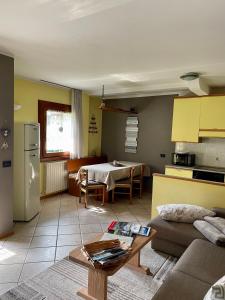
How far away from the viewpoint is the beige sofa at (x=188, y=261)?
1520 mm

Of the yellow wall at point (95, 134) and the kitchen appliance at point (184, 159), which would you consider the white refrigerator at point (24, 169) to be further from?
the kitchen appliance at point (184, 159)

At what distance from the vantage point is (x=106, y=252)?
6.01 ft

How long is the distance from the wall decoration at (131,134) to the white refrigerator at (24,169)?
113 inches

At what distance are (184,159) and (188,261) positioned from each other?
3.04 meters

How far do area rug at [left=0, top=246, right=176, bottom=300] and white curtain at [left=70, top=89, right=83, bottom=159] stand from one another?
315 cm

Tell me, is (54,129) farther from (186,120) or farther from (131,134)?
(186,120)

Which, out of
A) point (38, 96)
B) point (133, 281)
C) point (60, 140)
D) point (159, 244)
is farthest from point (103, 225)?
point (38, 96)

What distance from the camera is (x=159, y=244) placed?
2773 millimetres

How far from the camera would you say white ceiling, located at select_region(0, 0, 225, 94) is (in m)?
1.82

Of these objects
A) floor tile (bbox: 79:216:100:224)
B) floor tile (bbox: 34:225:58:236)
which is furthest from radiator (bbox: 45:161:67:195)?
floor tile (bbox: 34:225:58:236)

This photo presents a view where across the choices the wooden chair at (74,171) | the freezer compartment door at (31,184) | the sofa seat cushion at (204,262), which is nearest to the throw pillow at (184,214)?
the sofa seat cushion at (204,262)

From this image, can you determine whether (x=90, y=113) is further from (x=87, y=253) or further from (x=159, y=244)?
(x=87, y=253)

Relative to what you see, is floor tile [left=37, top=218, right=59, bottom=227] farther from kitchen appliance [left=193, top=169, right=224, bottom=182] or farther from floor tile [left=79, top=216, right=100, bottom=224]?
kitchen appliance [left=193, top=169, right=224, bottom=182]

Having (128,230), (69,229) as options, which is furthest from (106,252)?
(69,229)
